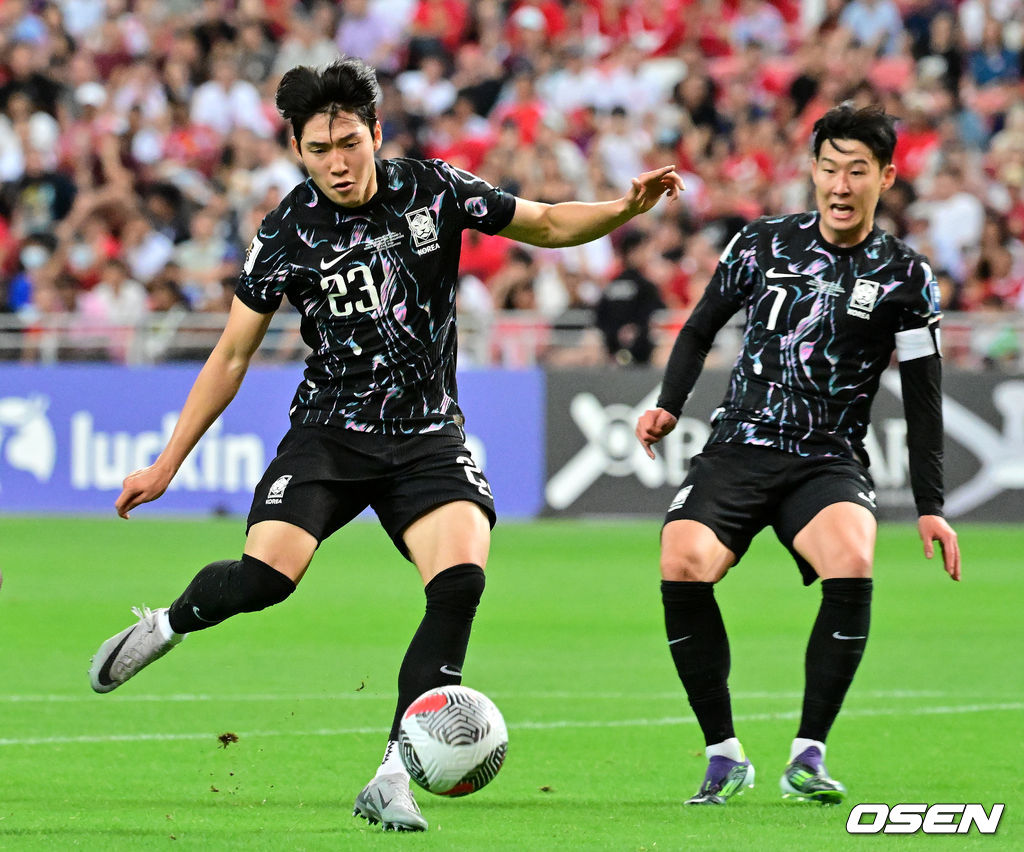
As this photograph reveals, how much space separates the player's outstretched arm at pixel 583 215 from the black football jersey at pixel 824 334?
0.56 m

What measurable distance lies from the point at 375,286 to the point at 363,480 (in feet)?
2.06

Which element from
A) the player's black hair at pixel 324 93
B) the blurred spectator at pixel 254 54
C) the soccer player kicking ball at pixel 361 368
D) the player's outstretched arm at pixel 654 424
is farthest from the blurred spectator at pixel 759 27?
the player's black hair at pixel 324 93

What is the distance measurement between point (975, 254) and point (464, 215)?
1388 cm

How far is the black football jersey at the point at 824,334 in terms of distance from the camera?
21.0 feet

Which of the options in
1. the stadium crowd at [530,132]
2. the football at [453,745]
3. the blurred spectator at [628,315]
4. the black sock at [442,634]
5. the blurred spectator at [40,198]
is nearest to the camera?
the football at [453,745]

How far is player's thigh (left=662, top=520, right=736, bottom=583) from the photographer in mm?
6285

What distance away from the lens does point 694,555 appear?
247 inches

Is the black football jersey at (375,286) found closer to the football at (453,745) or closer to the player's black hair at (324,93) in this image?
the player's black hair at (324,93)

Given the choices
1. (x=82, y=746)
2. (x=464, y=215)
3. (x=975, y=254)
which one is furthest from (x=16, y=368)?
(x=464, y=215)

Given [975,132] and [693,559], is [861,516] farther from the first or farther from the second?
[975,132]

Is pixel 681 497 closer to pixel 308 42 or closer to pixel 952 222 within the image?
pixel 952 222

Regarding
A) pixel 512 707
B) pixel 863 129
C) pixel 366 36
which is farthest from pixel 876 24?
pixel 863 129

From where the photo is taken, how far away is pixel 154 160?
20.8 m

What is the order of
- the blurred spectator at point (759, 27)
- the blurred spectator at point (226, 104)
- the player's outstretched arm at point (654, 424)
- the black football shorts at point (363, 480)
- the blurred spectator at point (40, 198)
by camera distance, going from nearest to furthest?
the black football shorts at point (363, 480)
the player's outstretched arm at point (654, 424)
the blurred spectator at point (40, 198)
the blurred spectator at point (226, 104)
the blurred spectator at point (759, 27)
